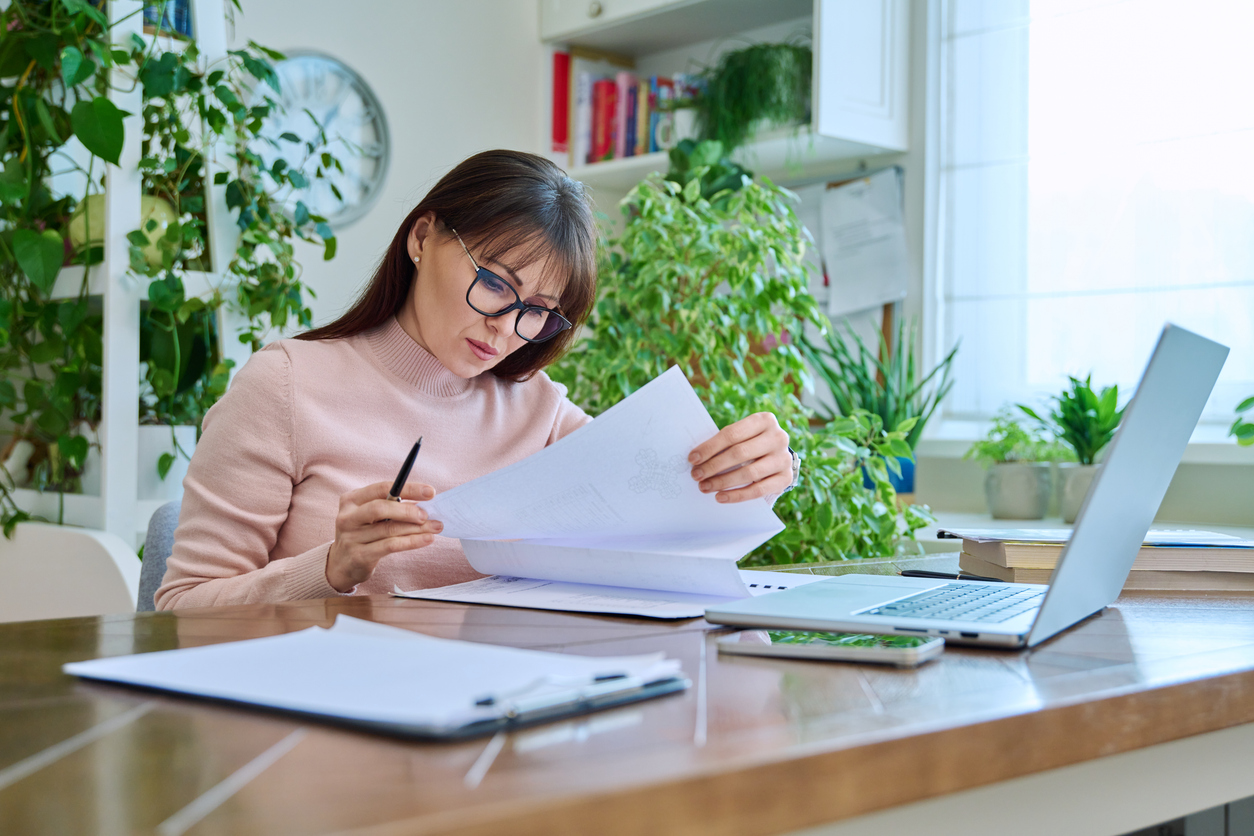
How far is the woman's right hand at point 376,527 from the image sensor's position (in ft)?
2.94

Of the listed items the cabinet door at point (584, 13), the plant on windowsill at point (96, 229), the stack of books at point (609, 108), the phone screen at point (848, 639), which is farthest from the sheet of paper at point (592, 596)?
the cabinet door at point (584, 13)

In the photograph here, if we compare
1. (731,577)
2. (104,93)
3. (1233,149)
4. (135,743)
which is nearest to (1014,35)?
(1233,149)

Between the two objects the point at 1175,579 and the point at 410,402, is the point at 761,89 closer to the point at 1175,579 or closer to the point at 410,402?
the point at 410,402

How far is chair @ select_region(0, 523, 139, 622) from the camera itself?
1.74m

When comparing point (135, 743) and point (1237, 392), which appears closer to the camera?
point (135, 743)

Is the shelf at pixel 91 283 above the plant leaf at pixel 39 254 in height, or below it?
below

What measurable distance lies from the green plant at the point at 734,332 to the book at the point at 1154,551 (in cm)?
69

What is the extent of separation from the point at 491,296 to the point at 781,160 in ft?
5.50

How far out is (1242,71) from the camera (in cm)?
219

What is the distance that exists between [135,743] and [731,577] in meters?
0.49

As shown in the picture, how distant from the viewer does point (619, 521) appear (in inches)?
36.1

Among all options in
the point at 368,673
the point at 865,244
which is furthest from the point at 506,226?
the point at 865,244

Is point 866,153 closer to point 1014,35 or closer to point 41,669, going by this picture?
point 1014,35

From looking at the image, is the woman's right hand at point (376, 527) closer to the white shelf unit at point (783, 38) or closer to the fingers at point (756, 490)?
the fingers at point (756, 490)
